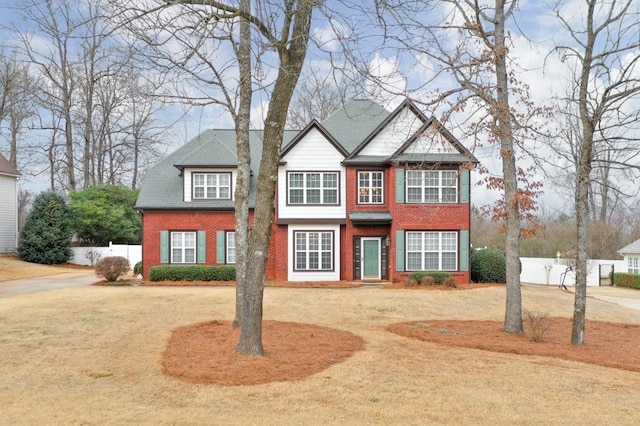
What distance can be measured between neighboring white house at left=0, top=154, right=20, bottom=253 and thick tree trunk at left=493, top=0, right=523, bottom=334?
34.1 metres

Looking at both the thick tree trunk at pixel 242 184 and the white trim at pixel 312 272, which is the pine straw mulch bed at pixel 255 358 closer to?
the thick tree trunk at pixel 242 184

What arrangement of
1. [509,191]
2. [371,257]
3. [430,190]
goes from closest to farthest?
1. [509,191]
2. [430,190]
3. [371,257]

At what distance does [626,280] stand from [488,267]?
53.2 feet

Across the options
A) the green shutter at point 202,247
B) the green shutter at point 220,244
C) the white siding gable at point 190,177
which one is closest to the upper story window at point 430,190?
the white siding gable at point 190,177

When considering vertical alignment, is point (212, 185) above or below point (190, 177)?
below

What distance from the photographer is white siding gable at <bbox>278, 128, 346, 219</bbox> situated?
23.7 m

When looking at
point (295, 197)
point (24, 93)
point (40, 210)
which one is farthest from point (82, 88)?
point (295, 197)

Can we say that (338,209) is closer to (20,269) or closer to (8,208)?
(20,269)

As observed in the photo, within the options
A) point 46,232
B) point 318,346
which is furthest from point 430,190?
point 46,232

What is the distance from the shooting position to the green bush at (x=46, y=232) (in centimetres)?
3503

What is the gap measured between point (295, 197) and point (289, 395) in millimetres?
17260

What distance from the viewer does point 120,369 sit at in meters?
8.17

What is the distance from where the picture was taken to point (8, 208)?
3669 centimetres

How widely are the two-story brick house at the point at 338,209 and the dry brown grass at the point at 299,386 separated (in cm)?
1052
